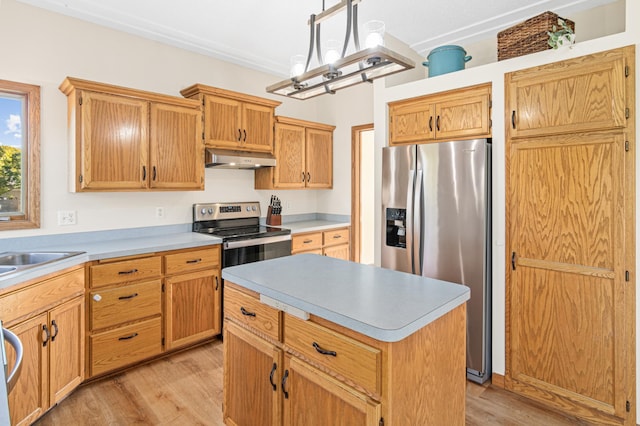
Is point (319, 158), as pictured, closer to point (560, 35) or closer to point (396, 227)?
point (396, 227)

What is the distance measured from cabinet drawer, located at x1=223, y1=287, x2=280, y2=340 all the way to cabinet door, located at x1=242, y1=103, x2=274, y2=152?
211cm

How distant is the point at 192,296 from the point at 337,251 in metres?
1.88

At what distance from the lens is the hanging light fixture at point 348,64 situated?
164 centimetres

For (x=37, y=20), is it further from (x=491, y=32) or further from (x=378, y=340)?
(x=491, y=32)

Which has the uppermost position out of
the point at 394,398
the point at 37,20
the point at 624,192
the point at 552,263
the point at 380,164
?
the point at 37,20

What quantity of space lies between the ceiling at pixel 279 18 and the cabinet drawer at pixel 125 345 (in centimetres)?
247

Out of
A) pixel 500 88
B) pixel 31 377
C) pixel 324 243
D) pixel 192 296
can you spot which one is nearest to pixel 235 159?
pixel 192 296

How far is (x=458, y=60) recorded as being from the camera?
9.20 feet

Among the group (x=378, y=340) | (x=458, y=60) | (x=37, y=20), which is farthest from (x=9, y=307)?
(x=458, y=60)

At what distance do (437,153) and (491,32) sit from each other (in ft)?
4.76

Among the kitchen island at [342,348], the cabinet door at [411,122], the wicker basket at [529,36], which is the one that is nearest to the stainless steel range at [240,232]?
the kitchen island at [342,348]

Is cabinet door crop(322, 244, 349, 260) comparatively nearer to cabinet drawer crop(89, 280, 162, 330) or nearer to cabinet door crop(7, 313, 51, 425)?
cabinet drawer crop(89, 280, 162, 330)

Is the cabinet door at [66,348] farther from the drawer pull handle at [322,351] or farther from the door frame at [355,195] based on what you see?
the door frame at [355,195]

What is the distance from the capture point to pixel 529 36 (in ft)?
7.74
